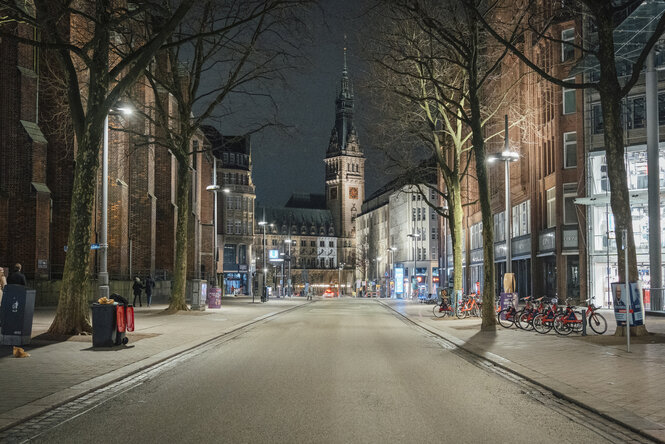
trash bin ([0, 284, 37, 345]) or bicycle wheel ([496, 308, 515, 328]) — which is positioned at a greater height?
trash bin ([0, 284, 37, 345])

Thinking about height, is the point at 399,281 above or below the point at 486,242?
below

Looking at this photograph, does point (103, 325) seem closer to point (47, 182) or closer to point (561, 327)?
point (561, 327)

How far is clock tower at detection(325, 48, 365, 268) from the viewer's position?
628 feet

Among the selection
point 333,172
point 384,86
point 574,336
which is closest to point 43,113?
point 384,86

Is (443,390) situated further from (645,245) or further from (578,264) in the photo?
(578,264)

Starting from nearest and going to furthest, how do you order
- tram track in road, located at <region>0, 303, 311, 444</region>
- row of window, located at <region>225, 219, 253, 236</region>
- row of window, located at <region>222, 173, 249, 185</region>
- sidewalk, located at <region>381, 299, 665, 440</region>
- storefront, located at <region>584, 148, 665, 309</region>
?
1. tram track in road, located at <region>0, 303, 311, 444</region>
2. sidewalk, located at <region>381, 299, 665, 440</region>
3. storefront, located at <region>584, 148, 665, 309</region>
4. row of window, located at <region>225, 219, 253, 236</region>
5. row of window, located at <region>222, 173, 249, 185</region>

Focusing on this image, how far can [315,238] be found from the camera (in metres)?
198

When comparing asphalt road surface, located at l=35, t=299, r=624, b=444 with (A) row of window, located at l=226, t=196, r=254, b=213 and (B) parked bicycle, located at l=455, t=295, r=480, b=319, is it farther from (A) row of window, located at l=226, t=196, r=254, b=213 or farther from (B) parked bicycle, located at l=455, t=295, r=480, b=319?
(A) row of window, located at l=226, t=196, r=254, b=213

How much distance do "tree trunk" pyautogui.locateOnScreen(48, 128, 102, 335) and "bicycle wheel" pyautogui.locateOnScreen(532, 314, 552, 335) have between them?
1250 cm

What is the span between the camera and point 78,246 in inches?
693

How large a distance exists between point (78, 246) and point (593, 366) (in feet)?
38.2

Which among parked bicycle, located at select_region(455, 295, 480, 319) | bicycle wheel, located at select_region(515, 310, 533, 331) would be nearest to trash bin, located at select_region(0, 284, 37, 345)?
bicycle wheel, located at select_region(515, 310, 533, 331)

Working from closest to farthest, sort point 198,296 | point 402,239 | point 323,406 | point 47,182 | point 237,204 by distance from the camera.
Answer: point 323,406, point 198,296, point 47,182, point 402,239, point 237,204

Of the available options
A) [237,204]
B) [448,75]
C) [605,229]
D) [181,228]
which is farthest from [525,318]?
[237,204]
